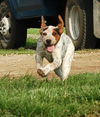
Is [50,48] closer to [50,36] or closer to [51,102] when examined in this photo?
[50,36]

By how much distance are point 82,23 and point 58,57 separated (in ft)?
17.2

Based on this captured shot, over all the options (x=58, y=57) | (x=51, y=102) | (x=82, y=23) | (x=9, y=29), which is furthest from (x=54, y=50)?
(x=9, y=29)

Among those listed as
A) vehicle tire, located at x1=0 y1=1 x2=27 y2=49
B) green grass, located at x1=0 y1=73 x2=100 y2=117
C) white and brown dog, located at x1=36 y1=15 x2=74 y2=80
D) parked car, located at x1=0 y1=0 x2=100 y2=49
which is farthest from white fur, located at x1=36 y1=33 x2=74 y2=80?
vehicle tire, located at x1=0 y1=1 x2=27 y2=49

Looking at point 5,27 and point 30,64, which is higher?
point 30,64

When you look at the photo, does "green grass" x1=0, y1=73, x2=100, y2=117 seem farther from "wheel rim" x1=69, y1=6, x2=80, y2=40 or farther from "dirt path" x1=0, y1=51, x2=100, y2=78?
"wheel rim" x1=69, y1=6, x2=80, y2=40

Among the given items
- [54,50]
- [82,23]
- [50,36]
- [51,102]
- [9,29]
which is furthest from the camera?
[9,29]

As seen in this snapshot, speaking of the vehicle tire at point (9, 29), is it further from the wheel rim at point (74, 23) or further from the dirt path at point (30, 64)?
the dirt path at point (30, 64)

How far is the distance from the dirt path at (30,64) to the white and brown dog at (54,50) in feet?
4.05

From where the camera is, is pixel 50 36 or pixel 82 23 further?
pixel 82 23

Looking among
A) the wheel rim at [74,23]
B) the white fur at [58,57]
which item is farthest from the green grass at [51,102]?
the wheel rim at [74,23]

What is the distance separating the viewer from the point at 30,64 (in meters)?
9.35

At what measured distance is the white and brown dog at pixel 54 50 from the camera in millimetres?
5961

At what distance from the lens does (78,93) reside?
5129mm

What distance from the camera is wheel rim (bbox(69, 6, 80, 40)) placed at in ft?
38.6
